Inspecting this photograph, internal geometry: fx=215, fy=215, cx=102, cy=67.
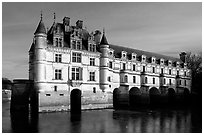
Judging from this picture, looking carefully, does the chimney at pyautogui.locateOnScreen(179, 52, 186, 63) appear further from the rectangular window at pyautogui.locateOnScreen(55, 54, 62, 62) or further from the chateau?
the rectangular window at pyautogui.locateOnScreen(55, 54, 62, 62)

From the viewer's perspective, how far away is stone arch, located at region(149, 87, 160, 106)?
4902cm

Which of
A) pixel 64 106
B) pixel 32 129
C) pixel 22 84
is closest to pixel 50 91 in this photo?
pixel 64 106

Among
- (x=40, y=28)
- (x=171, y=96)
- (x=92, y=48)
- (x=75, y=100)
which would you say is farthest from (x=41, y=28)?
(x=171, y=96)

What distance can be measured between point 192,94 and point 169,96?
8700mm

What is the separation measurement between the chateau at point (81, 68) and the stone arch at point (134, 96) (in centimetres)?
22

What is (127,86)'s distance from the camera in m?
44.2

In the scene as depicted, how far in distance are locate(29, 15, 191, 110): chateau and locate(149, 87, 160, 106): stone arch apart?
1157 millimetres

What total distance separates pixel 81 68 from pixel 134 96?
56.5ft

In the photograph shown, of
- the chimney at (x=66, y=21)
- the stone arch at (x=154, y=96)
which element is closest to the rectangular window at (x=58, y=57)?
the chimney at (x=66, y=21)

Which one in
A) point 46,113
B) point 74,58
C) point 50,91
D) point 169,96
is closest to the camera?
point 46,113

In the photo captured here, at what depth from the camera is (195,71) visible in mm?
63375

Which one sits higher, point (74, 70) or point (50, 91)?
point (74, 70)

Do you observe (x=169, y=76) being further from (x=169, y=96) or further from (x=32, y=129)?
(x=32, y=129)

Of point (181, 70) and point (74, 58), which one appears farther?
point (181, 70)
